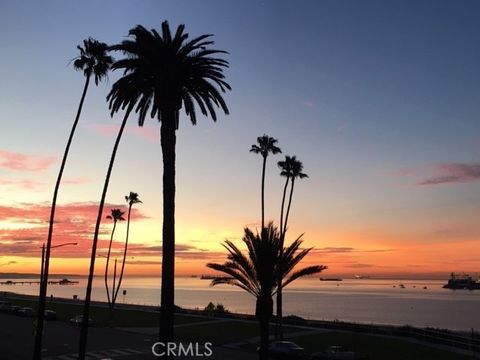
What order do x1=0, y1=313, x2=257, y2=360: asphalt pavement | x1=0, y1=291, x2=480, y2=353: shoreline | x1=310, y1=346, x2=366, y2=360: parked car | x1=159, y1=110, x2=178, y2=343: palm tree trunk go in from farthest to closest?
x1=0, y1=291, x2=480, y2=353: shoreline < x1=0, y1=313, x2=257, y2=360: asphalt pavement < x1=310, y1=346, x2=366, y2=360: parked car < x1=159, y1=110, x2=178, y2=343: palm tree trunk

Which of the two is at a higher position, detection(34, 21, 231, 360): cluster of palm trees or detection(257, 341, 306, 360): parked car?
detection(34, 21, 231, 360): cluster of palm trees

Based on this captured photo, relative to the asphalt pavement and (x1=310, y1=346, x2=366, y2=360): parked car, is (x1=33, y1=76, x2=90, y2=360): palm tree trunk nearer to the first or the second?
the asphalt pavement

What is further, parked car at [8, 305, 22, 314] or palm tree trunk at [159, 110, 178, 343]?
parked car at [8, 305, 22, 314]

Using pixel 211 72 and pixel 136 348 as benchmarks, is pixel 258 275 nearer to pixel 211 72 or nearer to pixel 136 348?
pixel 211 72

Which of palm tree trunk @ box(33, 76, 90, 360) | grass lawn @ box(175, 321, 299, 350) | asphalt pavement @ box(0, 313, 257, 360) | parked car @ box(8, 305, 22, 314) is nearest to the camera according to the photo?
palm tree trunk @ box(33, 76, 90, 360)

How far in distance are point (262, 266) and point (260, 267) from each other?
15 centimetres

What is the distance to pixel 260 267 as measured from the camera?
29.8 metres

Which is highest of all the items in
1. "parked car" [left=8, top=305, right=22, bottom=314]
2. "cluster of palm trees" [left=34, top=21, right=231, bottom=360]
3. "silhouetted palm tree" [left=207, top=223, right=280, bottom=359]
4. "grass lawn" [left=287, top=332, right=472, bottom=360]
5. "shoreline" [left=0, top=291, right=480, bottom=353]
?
"cluster of palm trees" [left=34, top=21, right=231, bottom=360]

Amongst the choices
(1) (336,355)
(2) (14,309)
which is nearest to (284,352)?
(1) (336,355)

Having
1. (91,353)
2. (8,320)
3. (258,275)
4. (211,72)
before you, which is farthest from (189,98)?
(8,320)

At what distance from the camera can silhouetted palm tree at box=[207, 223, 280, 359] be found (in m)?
29.6

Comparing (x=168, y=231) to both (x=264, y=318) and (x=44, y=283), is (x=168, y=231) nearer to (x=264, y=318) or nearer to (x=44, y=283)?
(x=264, y=318)

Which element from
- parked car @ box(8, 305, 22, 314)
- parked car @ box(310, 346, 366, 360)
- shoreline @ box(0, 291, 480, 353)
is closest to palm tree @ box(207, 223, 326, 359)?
parked car @ box(310, 346, 366, 360)

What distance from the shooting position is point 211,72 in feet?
85.7
